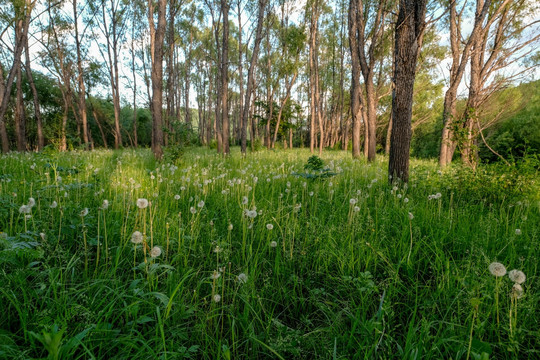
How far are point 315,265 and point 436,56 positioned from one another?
2155 cm

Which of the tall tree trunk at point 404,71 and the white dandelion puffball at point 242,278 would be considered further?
the tall tree trunk at point 404,71

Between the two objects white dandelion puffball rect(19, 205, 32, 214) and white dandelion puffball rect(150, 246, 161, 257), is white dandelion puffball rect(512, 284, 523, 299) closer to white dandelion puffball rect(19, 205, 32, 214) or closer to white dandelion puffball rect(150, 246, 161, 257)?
white dandelion puffball rect(150, 246, 161, 257)

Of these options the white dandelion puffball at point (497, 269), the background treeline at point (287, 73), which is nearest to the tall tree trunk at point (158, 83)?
the background treeline at point (287, 73)

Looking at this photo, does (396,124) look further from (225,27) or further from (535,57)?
(535,57)

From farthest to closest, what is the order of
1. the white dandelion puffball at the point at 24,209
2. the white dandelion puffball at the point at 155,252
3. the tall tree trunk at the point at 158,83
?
the tall tree trunk at the point at 158,83, the white dandelion puffball at the point at 24,209, the white dandelion puffball at the point at 155,252

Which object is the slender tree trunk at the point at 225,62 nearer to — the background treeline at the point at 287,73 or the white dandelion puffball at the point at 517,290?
the background treeline at the point at 287,73

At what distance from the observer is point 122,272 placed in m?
1.83

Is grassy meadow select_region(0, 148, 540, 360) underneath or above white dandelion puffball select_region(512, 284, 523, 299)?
underneath

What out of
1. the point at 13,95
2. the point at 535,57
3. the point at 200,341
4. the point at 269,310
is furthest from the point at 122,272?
the point at 13,95

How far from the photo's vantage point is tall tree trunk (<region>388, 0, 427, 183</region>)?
4312 millimetres

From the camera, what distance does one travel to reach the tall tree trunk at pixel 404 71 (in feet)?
14.1

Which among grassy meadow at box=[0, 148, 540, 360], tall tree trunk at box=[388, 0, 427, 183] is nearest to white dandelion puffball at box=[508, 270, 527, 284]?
grassy meadow at box=[0, 148, 540, 360]

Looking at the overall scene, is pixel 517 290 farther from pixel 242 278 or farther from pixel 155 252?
pixel 155 252

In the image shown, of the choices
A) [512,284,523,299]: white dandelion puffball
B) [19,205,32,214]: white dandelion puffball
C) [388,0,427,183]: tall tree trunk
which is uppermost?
[388,0,427,183]: tall tree trunk
